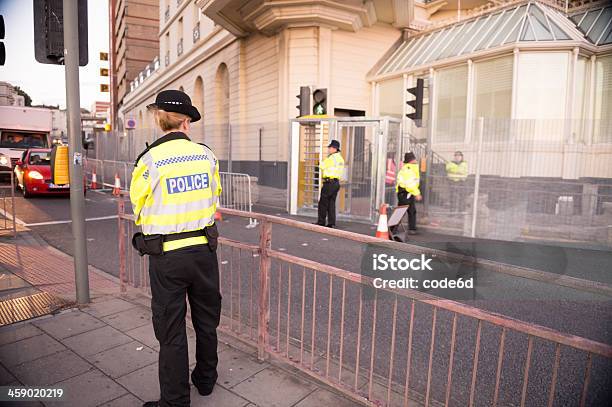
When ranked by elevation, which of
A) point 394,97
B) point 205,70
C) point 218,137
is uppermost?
point 205,70

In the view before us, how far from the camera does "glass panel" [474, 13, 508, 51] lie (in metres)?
14.2

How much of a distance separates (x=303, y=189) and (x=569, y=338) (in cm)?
1049

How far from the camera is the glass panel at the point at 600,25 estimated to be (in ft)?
42.8

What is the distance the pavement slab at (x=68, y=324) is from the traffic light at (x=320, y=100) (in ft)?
27.5

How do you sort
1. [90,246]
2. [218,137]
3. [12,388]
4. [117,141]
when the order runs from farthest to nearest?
[117,141] → [218,137] → [90,246] → [12,388]

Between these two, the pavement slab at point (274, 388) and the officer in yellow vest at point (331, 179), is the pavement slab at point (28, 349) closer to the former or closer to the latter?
the pavement slab at point (274, 388)

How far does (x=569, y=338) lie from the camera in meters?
1.68

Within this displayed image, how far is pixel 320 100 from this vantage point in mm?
11047

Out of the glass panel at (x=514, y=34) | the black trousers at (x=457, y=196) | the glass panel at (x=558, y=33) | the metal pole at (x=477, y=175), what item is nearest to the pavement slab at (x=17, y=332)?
the metal pole at (x=477, y=175)

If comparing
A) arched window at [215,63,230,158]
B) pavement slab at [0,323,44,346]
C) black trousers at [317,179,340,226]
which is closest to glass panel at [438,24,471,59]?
black trousers at [317,179,340,226]

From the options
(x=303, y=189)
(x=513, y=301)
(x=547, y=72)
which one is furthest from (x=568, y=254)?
(x=547, y=72)

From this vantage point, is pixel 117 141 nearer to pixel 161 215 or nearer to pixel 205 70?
pixel 205 70

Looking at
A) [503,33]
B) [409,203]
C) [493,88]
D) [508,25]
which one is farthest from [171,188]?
[508,25]

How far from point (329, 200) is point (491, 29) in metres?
10.2
